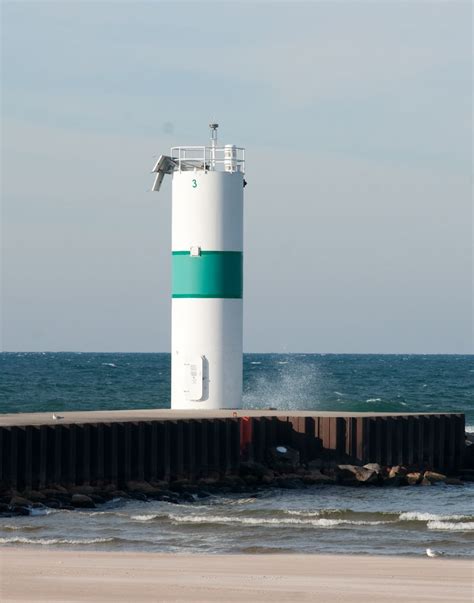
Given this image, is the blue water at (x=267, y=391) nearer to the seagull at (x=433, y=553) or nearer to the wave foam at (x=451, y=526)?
the wave foam at (x=451, y=526)

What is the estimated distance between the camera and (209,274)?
33.9 meters

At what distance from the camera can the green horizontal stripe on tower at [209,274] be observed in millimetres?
33906

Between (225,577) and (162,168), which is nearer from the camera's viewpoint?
(225,577)

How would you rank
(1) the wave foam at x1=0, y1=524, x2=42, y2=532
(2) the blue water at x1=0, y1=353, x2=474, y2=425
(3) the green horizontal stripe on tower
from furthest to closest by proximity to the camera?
(2) the blue water at x1=0, y1=353, x2=474, y2=425 → (3) the green horizontal stripe on tower → (1) the wave foam at x1=0, y1=524, x2=42, y2=532

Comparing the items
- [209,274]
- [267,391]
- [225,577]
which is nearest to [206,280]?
[209,274]

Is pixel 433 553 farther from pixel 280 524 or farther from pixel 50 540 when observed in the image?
pixel 50 540

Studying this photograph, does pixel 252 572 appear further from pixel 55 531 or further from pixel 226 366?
pixel 226 366

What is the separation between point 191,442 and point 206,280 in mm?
5075

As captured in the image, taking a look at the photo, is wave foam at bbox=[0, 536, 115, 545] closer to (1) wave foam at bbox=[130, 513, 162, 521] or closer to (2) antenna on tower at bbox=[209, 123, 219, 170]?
(1) wave foam at bbox=[130, 513, 162, 521]

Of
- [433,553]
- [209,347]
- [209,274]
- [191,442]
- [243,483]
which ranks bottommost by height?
[433,553]

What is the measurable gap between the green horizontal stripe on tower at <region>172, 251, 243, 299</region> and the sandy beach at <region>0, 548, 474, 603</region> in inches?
455

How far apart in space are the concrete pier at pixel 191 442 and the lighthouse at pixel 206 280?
1089 millimetres

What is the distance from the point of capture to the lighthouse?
34.0 metres

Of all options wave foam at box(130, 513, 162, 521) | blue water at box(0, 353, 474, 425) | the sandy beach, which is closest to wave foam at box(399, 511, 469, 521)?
the sandy beach
